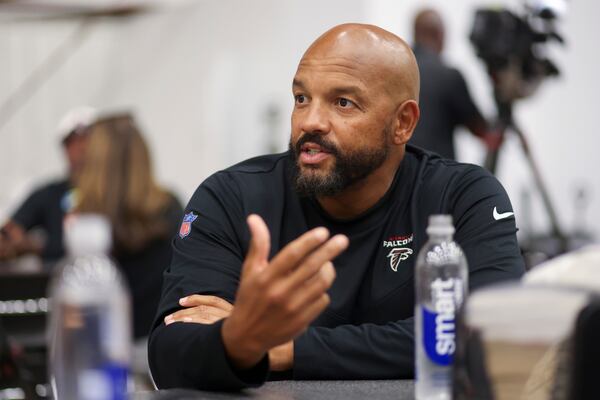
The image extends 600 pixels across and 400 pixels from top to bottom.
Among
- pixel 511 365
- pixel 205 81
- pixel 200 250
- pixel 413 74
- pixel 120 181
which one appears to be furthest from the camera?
pixel 205 81

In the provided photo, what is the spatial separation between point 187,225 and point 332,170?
0.89 feet

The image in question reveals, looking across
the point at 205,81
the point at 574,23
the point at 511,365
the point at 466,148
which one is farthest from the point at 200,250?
the point at 574,23

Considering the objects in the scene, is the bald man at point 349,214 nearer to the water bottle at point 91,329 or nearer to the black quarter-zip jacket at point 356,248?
the black quarter-zip jacket at point 356,248

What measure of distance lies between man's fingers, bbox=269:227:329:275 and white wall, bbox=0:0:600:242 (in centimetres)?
496

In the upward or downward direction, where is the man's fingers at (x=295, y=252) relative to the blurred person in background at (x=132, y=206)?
upward

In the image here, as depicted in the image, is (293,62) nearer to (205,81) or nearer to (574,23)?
(205,81)

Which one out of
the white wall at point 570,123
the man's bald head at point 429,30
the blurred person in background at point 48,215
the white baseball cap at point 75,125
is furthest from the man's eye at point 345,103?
the white wall at point 570,123

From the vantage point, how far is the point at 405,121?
1907 mm

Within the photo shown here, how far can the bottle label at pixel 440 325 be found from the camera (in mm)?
1217

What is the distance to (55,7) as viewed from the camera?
6.94 metres

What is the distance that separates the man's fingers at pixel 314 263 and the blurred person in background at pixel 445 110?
2413mm

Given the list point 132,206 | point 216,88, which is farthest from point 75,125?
point 216,88

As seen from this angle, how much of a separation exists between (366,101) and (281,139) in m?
4.62

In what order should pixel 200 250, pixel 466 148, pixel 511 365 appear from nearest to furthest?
pixel 511 365, pixel 200 250, pixel 466 148
